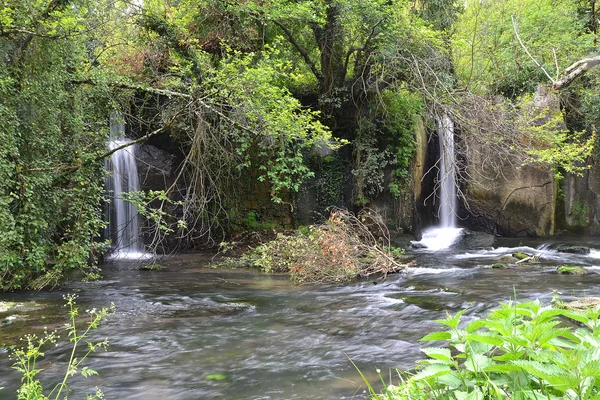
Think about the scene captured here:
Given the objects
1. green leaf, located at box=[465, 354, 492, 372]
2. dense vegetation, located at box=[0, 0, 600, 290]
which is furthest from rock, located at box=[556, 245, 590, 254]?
green leaf, located at box=[465, 354, 492, 372]

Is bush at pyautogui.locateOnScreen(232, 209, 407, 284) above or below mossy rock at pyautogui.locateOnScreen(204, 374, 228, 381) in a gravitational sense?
above

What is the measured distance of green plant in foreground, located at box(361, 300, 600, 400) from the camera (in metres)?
1.46

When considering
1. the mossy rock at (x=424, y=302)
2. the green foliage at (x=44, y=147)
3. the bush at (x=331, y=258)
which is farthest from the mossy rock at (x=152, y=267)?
the mossy rock at (x=424, y=302)

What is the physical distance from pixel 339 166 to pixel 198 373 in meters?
12.2

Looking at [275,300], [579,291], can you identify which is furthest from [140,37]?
[579,291]

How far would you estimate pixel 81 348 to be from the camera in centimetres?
546

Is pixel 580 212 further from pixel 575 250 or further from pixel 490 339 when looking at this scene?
pixel 490 339

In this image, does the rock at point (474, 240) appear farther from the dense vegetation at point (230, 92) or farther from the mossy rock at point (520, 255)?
the dense vegetation at point (230, 92)

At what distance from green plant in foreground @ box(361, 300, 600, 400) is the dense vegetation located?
2.75 metres

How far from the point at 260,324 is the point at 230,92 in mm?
4646

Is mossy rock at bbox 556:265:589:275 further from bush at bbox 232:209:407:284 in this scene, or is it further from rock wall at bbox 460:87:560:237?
rock wall at bbox 460:87:560:237

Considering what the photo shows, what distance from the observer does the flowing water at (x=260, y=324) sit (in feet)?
14.6

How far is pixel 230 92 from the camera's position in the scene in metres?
9.04

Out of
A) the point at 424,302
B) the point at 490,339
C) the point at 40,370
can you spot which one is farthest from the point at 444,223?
the point at 490,339
